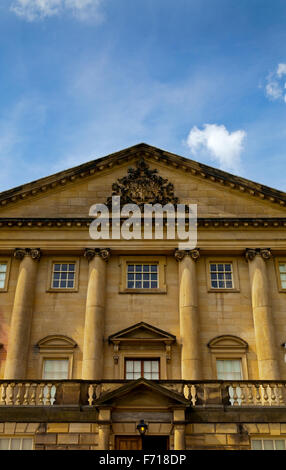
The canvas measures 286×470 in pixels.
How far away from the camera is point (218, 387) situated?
20.4 meters

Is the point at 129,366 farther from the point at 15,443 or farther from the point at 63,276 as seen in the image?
the point at 15,443

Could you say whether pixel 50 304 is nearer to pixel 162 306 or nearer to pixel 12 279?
pixel 12 279

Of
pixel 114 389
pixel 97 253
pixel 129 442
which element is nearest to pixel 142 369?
pixel 114 389

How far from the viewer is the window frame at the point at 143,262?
2673 cm

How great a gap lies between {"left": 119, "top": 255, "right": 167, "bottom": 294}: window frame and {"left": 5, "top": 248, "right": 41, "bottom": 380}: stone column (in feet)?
14.3

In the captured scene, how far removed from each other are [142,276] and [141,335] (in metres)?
3.29

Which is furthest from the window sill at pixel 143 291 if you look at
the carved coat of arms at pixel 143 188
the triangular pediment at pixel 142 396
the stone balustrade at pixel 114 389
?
the triangular pediment at pixel 142 396

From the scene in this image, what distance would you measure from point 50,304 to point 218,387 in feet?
32.6

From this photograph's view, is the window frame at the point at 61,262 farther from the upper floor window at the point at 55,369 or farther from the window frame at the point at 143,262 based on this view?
the upper floor window at the point at 55,369

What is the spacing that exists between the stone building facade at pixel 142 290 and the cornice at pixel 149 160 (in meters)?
0.06

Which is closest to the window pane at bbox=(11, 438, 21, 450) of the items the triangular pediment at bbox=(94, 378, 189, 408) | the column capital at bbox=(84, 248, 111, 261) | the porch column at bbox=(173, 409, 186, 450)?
the triangular pediment at bbox=(94, 378, 189, 408)

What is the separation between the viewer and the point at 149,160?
2975 cm

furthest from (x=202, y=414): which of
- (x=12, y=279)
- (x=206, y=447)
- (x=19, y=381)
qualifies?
(x=12, y=279)

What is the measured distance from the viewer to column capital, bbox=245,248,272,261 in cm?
2720
